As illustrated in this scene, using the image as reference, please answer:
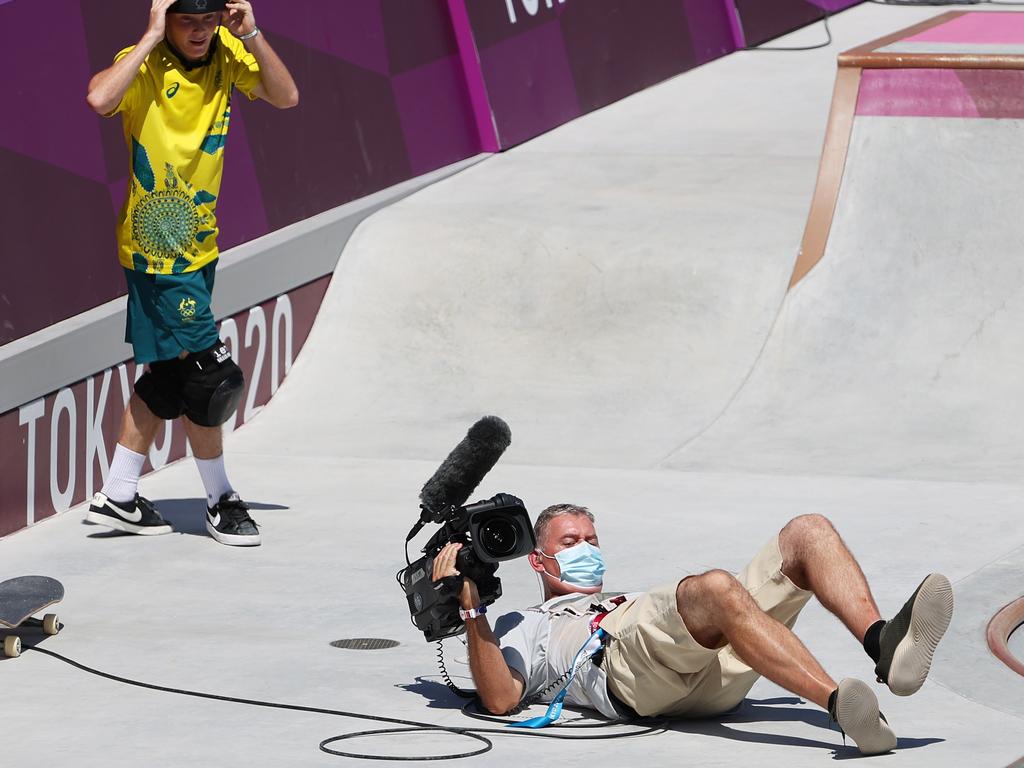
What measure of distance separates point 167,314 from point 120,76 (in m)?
0.94

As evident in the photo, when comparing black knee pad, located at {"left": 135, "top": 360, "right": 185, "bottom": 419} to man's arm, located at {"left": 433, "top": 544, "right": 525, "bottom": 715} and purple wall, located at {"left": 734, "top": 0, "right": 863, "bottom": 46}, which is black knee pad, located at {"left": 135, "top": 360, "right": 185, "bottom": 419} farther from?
purple wall, located at {"left": 734, "top": 0, "right": 863, "bottom": 46}

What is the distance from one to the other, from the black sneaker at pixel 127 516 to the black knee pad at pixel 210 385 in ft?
1.52

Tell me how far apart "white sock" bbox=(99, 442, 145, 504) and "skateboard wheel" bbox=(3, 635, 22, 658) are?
154 cm

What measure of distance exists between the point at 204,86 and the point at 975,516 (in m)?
3.46

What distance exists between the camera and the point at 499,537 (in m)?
5.10

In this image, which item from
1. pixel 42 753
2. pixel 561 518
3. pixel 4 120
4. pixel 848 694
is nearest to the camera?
pixel 848 694

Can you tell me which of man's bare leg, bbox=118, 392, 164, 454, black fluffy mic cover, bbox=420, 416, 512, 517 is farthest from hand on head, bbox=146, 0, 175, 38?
black fluffy mic cover, bbox=420, 416, 512, 517

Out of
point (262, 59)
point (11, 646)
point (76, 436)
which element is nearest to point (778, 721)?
point (11, 646)

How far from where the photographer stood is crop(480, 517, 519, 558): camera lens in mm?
5070

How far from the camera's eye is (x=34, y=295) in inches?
308

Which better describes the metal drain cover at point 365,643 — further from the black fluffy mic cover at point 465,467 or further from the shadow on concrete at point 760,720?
the black fluffy mic cover at point 465,467

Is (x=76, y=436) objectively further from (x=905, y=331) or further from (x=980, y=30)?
(x=980, y=30)

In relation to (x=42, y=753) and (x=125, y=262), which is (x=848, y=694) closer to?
(x=42, y=753)

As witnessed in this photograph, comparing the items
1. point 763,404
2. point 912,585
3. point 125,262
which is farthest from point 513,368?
point 912,585
